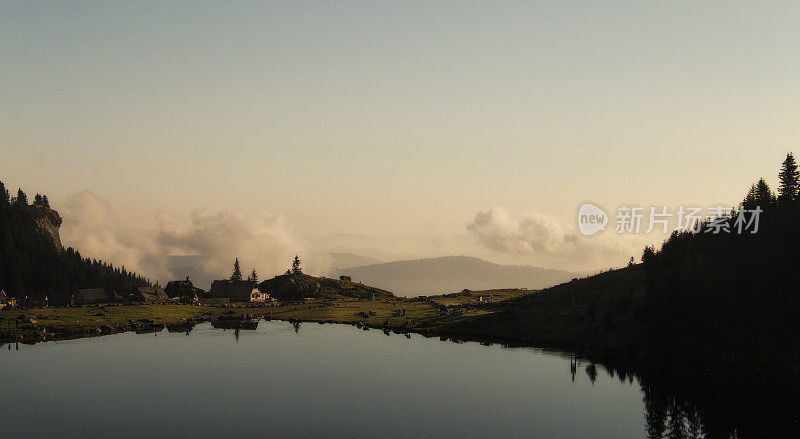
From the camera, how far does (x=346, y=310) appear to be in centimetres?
17350

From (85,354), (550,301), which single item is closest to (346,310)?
(550,301)

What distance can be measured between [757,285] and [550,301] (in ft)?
174

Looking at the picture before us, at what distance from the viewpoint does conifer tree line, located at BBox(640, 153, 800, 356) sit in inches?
3354

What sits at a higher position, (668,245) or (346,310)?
(668,245)

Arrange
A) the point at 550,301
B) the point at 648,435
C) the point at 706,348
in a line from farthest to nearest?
the point at 550,301, the point at 706,348, the point at 648,435

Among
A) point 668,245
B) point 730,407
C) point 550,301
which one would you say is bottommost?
point 730,407

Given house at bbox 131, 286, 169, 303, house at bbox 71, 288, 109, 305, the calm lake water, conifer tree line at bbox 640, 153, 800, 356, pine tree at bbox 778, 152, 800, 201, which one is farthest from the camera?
house at bbox 131, 286, 169, 303

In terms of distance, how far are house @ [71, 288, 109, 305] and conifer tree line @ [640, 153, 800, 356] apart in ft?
545

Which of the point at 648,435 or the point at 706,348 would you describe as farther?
the point at 706,348

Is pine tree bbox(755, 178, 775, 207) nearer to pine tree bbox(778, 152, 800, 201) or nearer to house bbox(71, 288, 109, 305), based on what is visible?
pine tree bbox(778, 152, 800, 201)

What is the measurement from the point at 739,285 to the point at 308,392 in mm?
70812

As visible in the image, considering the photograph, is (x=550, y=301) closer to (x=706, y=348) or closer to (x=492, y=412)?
(x=706, y=348)

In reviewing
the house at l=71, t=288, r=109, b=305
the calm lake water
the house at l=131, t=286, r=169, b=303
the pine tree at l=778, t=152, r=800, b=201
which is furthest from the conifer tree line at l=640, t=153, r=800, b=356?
the house at l=71, t=288, r=109, b=305

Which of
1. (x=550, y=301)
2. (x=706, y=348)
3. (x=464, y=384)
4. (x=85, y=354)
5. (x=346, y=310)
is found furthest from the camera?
(x=346, y=310)
